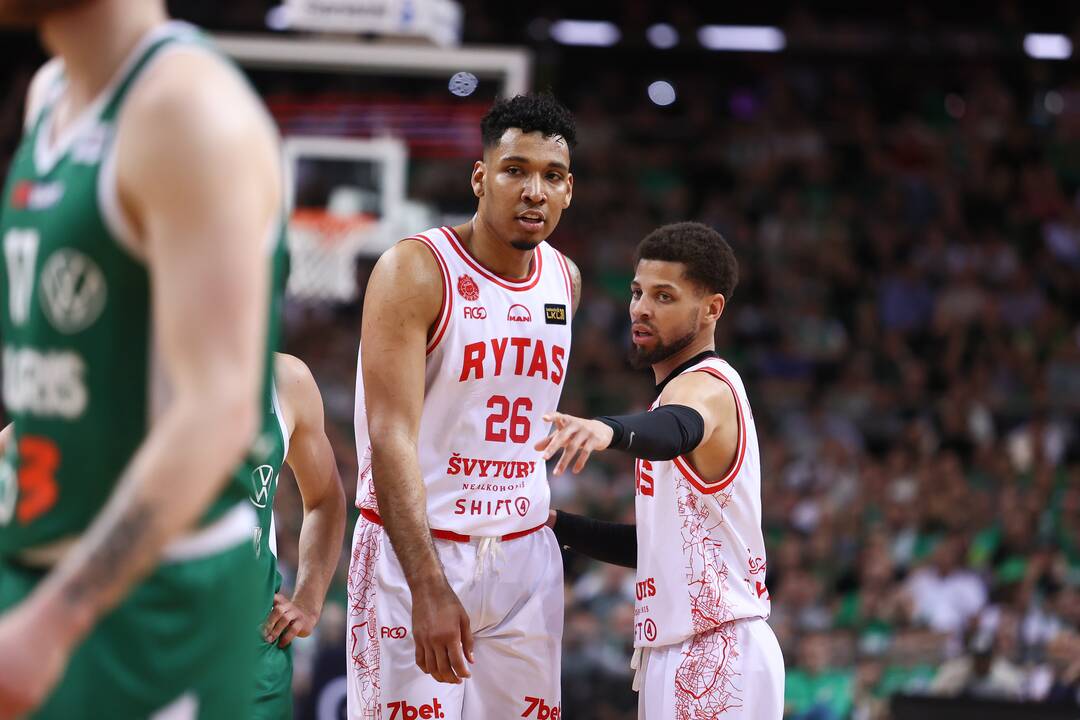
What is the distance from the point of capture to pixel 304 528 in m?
4.54

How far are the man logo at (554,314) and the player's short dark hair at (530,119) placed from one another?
0.55 m

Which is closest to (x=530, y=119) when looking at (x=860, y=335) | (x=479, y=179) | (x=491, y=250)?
(x=479, y=179)

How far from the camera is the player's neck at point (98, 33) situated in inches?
81.1

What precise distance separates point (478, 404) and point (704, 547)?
87 cm

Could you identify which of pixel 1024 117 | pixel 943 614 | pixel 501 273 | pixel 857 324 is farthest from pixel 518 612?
pixel 1024 117

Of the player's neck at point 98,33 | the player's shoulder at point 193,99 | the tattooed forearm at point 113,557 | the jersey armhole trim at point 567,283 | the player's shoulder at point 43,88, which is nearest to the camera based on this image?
the tattooed forearm at point 113,557

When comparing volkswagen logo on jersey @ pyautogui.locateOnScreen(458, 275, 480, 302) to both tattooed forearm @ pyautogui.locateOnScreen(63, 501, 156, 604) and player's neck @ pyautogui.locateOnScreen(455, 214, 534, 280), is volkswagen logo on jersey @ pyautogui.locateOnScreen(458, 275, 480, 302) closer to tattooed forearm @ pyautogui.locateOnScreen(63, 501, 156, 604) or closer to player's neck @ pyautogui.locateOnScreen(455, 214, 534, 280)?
player's neck @ pyautogui.locateOnScreen(455, 214, 534, 280)

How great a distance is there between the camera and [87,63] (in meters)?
2.09

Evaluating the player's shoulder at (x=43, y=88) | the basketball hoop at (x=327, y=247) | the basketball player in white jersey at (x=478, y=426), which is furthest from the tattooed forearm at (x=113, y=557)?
the basketball hoop at (x=327, y=247)

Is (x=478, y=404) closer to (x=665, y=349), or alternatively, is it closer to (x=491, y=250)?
(x=491, y=250)

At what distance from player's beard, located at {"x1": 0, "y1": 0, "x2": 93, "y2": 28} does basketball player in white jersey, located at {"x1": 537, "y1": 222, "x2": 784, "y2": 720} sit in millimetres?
2367

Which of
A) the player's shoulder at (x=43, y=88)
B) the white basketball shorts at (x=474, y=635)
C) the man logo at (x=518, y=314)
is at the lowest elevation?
the white basketball shorts at (x=474, y=635)

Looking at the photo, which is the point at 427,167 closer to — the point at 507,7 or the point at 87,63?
the point at 507,7

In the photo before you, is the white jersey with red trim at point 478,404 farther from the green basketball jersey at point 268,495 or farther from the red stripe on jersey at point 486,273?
the green basketball jersey at point 268,495
